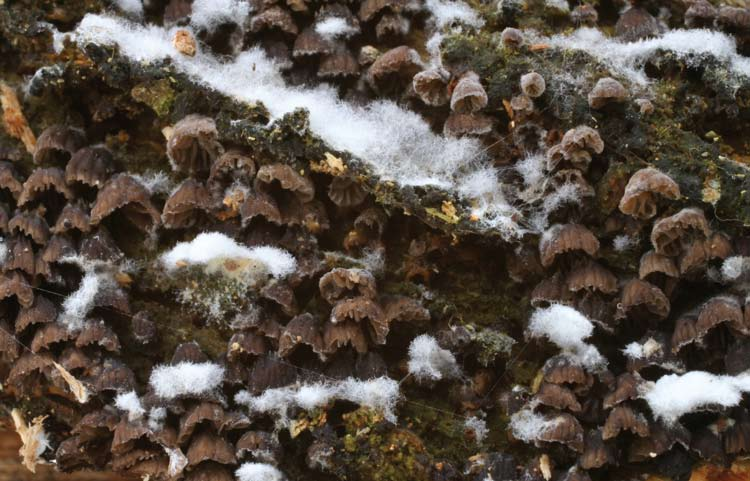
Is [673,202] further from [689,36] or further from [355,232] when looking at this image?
[355,232]

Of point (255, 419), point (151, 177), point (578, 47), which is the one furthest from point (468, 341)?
point (151, 177)

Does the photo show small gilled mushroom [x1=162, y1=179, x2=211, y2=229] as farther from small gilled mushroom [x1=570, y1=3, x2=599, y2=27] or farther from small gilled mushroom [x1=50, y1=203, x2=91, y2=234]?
small gilled mushroom [x1=570, y1=3, x2=599, y2=27]

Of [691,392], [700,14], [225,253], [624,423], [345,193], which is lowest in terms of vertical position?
[624,423]

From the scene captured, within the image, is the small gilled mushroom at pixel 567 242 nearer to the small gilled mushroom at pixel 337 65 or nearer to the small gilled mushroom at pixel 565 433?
the small gilled mushroom at pixel 565 433

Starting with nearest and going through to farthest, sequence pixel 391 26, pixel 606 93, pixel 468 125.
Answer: pixel 606 93
pixel 468 125
pixel 391 26

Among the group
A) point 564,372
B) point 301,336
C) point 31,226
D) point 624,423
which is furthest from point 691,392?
point 31,226

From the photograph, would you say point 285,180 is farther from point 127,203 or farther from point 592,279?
point 592,279

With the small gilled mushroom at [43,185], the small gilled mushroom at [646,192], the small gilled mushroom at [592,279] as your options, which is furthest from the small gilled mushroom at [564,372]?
the small gilled mushroom at [43,185]
